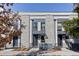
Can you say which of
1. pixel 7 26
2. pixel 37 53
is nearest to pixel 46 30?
pixel 37 53

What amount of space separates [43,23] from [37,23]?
9 cm

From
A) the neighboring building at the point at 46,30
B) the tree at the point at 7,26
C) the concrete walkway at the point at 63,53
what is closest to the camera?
the tree at the point at 7,26

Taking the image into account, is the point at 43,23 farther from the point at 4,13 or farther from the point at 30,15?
the point at 4,13

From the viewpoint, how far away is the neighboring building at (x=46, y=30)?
90.0 inches

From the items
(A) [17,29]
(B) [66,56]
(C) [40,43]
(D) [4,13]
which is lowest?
(B) [66,56]

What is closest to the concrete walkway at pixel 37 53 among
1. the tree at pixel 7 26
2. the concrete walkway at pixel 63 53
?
the concrete walkway at pixel 63 53

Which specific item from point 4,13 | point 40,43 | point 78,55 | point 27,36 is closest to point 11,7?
point 4,13

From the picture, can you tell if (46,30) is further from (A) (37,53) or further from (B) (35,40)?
(A) (37,53)

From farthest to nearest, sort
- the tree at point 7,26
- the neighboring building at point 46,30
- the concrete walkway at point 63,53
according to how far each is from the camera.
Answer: the neighboring building at point 46,30
the concrete walkway at point 63,53
the tree at point 7,26

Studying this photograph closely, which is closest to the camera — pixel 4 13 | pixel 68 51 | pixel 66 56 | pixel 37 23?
pixel 4 13

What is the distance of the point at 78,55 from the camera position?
6.98 ft

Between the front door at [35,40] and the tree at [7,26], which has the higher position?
the tree at [7,26]

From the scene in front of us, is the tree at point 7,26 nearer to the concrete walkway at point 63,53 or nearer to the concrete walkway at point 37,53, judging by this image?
the concrete walkway at point 37,53

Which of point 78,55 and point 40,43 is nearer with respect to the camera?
point 78,55
